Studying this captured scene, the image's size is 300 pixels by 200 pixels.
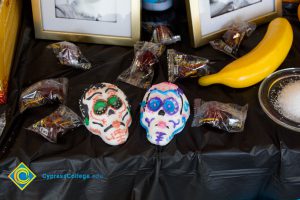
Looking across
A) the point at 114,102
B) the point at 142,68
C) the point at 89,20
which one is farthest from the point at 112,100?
the point at 89,20

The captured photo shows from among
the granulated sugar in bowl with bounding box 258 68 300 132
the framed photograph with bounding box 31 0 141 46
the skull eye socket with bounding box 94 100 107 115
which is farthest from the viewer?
the framed photograph with bounding box 31 0 141 46

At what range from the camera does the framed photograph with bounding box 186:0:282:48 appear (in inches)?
37.0

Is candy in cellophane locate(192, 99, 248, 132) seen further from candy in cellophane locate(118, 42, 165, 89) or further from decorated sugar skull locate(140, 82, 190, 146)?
candy in cellophane locate(118, 42, 165, 89)

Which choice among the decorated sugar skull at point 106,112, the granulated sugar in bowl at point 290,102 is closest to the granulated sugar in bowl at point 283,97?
the granulated sugar in bowl at point 290,102

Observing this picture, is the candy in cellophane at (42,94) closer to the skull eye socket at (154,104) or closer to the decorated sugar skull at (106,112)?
the decorated sugar skull at (106,112)

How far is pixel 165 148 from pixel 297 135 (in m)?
0.30

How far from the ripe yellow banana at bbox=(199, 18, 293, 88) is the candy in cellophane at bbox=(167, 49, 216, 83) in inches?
1.2

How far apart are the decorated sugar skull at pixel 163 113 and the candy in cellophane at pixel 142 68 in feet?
0.46

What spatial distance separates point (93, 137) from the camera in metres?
0.79

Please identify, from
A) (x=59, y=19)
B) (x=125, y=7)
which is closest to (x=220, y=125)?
(x=125, y=7)

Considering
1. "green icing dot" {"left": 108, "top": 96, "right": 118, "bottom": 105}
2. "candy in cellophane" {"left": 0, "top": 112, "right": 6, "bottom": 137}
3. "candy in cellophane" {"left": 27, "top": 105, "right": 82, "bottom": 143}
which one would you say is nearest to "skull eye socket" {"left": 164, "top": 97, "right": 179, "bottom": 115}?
"green icing dot" {"left": 108, "top": 96, "right": 118, "bottom": 105}

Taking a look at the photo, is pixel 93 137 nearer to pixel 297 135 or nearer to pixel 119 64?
pixel 119 64

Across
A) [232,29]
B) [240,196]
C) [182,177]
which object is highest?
[232,29]

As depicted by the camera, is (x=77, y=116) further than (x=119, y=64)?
No
